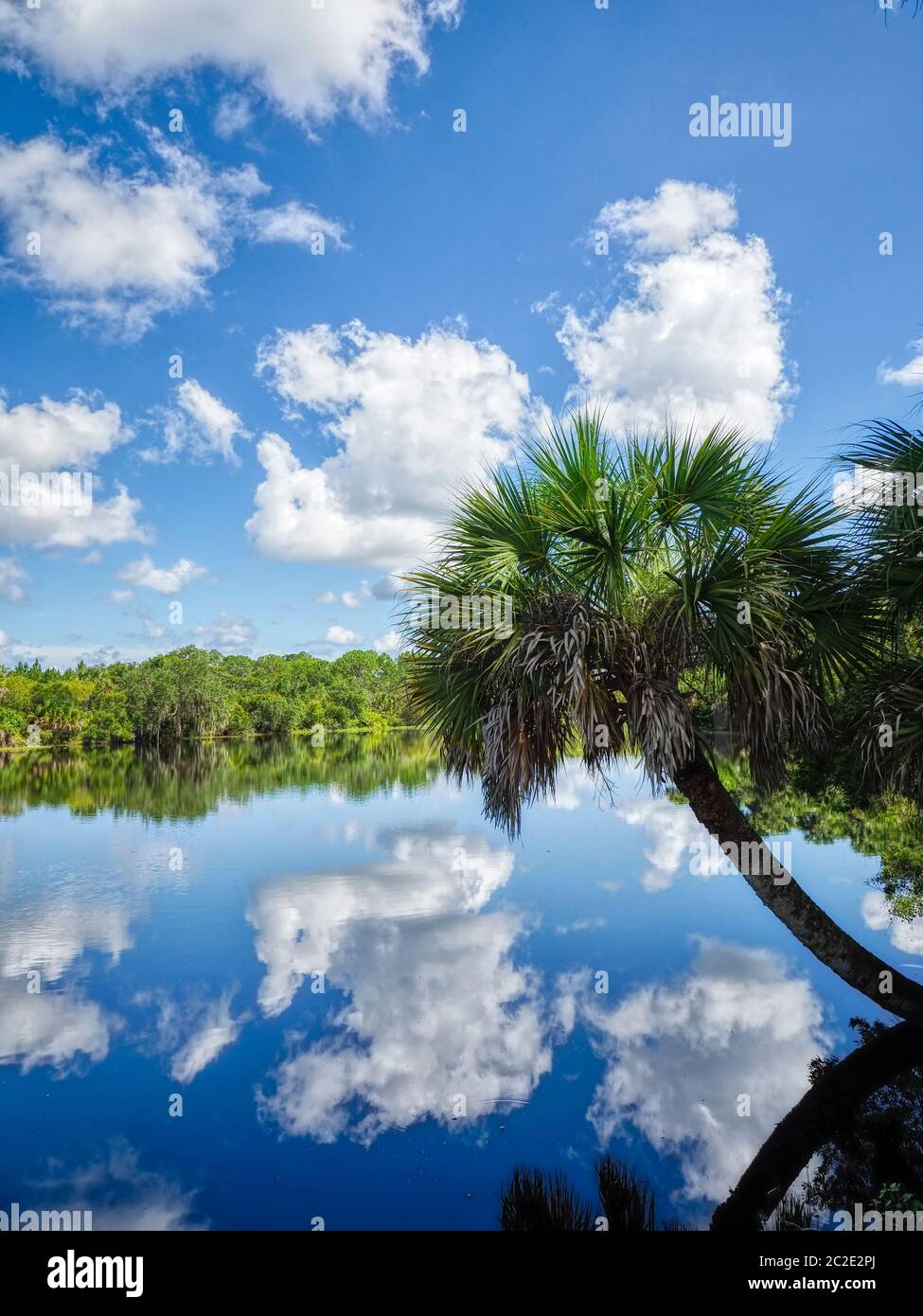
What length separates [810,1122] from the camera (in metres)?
5.17

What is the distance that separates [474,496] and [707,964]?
19.3 feet

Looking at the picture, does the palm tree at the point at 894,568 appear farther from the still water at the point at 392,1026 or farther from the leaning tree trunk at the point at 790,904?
the still water at the point at 392,1026

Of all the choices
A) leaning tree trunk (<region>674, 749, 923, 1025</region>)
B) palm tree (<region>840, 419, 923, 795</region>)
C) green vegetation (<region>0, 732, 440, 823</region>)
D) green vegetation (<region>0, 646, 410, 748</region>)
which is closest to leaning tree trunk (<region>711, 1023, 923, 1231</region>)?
leaning tree trunk (<region>674, 749, 923, 1025</region>)

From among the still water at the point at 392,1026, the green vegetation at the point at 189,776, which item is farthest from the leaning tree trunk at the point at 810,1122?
the green vegetation at the point at 189,776

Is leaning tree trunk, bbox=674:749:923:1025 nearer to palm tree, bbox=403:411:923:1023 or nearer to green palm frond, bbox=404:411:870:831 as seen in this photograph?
palm tree, bbox=403:411:923:1023

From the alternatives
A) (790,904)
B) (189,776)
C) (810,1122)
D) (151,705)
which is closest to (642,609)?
(790,904)

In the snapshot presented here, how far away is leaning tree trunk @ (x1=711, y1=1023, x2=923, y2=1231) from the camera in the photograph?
433cm

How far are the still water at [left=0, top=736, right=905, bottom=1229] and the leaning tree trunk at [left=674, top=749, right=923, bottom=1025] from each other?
561 mm

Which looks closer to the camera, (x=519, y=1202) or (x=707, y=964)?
(x=519, y=1202)

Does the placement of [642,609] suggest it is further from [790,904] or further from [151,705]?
[151,705]

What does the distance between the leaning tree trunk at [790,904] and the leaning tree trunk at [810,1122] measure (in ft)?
1.11
